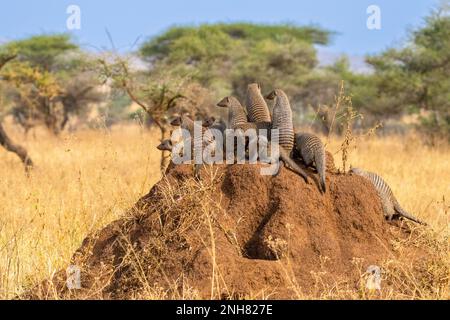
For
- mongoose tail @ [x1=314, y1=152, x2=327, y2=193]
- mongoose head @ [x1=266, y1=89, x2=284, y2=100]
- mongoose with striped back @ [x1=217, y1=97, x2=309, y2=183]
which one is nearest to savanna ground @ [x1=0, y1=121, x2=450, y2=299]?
mongoose tail @ [x1=314, y1=152, x2=327, y2=193]

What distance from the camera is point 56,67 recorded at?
2772cm

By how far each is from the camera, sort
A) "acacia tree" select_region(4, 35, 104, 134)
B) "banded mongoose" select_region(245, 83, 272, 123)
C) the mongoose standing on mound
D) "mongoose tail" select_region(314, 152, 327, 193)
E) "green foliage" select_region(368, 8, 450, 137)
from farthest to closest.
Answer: "acacia tree" select_region(4, 35, 104, 134), "green foliage" select_region(368, 8, 450, 137), "banded mongoose" select_region(245, 83, 272, 123), the mongoose standing on mound, "mongoose tail" select_region(314, 152, 327, 193)

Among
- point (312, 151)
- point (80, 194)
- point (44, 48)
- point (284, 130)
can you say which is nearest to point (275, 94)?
point (284, 130)

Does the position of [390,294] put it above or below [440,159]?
above

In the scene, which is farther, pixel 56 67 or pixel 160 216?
pixel 56 67

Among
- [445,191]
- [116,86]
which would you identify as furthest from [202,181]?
[116,86]

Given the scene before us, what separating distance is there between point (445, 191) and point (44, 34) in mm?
20951

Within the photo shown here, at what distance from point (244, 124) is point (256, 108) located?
30 cm

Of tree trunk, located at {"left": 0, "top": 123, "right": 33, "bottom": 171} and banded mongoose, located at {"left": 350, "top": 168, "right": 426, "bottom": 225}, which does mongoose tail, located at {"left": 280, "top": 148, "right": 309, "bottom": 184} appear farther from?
tree trunk, located at {"left": 0, "top": 123, "right": 33, "bottom": 171}

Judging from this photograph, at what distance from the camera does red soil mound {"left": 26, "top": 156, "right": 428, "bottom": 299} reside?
425cm

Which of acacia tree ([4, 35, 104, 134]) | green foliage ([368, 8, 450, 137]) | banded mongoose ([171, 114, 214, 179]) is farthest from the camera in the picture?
acacia tree ([4, 35, 104, 134])
